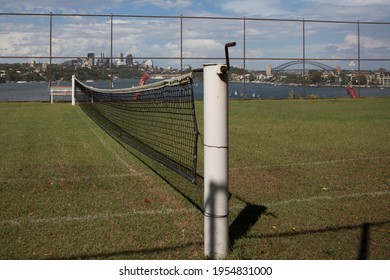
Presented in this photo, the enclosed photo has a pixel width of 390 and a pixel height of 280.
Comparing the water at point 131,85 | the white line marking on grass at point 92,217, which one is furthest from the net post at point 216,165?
the water at point 131,85

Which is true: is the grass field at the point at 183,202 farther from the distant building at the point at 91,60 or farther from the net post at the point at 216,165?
the distant building at the point at 91,60

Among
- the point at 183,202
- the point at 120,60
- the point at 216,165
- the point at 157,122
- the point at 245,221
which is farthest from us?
the point at 120,60

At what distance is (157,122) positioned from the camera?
12.9 meters

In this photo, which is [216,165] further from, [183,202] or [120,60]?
[120,60]

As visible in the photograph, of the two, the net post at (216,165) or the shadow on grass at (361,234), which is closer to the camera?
the net post at (216,165)

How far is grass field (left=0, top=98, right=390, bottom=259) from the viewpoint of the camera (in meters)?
4.05

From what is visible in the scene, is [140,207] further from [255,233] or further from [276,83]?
[276,83]

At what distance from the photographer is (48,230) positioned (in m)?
Result: 4.50

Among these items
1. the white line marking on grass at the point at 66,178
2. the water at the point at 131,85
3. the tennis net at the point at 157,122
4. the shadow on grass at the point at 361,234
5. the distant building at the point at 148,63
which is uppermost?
the distant building at the point at 148,63

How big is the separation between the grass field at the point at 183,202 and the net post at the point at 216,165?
0.57ft

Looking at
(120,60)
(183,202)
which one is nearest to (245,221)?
(183,202)

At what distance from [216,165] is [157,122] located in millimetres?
9184

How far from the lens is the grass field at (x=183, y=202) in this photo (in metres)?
4.05
